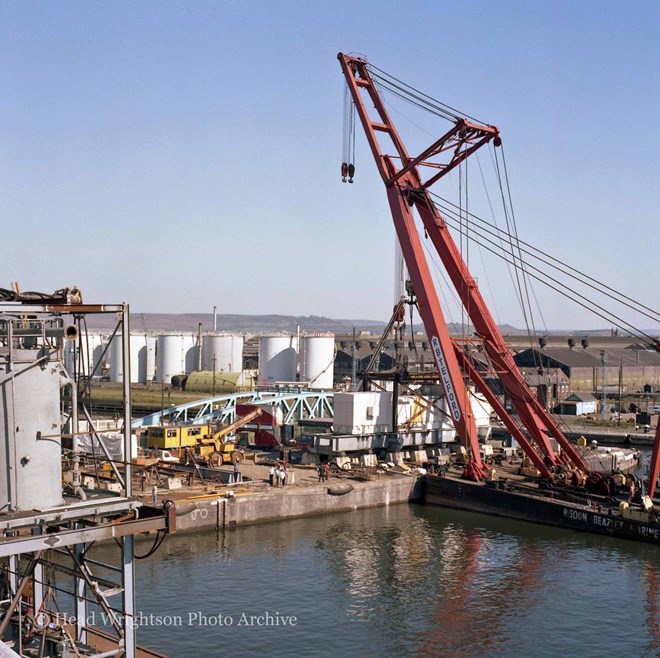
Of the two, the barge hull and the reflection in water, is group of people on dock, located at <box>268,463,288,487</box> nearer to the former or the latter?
the reflection in water

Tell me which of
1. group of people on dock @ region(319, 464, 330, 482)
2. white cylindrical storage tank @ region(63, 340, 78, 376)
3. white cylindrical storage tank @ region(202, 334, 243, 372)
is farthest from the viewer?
white cylindrical storage tank @ region(202, 334, 243, 372)

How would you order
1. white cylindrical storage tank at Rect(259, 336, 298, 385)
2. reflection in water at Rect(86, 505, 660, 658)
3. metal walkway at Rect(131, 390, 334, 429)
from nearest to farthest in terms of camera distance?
reflection in water at Rect(86, 505, 660, 658), metal walkway at Rect(131, 390, 334, 429), white cylindrical storage tank at Rect(259, 336, 298, 385)

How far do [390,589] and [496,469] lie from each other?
18.8m

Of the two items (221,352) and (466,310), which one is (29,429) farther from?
(221,352)

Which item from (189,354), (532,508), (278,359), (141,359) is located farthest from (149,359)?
(532,508)

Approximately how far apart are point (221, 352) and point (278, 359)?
45.4 feet

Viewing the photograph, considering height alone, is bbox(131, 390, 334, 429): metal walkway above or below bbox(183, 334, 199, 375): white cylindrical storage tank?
below

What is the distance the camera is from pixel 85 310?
1045 cm

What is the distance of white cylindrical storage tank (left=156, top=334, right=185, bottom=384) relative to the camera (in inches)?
3784

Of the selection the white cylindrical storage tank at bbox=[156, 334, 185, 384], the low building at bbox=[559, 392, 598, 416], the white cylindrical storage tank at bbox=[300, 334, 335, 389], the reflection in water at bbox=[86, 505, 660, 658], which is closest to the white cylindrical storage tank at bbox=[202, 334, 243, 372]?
the white cylindrical storage tank at bbox=[156, 334, 185, 384]

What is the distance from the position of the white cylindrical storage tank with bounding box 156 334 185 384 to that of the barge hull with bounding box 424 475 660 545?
62108 mm

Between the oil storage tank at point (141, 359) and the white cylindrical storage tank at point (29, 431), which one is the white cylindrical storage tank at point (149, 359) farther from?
the white cylindrical storage tank at point (29, 431)

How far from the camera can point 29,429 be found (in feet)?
31.9

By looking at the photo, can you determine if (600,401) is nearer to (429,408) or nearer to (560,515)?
(429,408)
